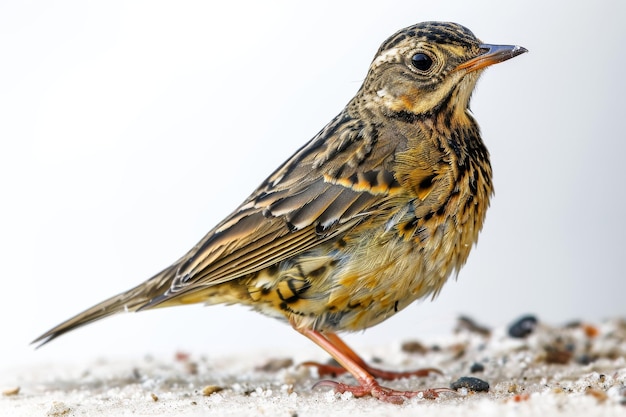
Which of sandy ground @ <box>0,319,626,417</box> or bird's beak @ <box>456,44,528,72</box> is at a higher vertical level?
bird's beak @ <box>456,44,528,72</box>

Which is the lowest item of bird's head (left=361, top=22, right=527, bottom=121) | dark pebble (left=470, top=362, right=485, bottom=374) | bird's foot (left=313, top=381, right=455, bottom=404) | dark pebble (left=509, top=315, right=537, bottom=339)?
bird's foot (left=313, top=381, right=455, bottom=404)

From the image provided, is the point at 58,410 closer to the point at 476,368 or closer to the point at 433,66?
the point at 476,368

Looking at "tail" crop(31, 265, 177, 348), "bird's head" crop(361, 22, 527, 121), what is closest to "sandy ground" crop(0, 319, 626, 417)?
"tail" crop(31, 265, 177, 348)

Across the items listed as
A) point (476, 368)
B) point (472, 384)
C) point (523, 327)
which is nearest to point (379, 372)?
point (476, 368)

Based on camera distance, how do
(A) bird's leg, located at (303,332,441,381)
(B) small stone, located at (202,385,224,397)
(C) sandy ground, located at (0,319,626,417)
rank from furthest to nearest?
(A) bird's leg, located at (303,332,441,381)
(B) small stone, located at (202,385,224,397)
(C) sandy ground, located at (0,319,626,417)

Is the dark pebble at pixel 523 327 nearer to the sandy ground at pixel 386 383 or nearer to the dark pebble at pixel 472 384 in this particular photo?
the sandy ground at pixel 386 383

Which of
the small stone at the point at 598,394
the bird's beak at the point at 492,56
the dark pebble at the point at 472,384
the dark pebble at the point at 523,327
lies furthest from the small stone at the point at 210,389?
the dark pebble at the point at 523,327

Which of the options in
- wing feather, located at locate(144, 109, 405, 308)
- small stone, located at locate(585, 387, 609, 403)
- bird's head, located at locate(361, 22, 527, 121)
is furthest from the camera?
bird's head, located at locate(361, 22, 527, 121)

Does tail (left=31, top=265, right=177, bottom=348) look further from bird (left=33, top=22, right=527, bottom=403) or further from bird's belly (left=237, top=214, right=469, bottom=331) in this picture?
bird's belly (left=237, top=214, right=469, bottom=331)
